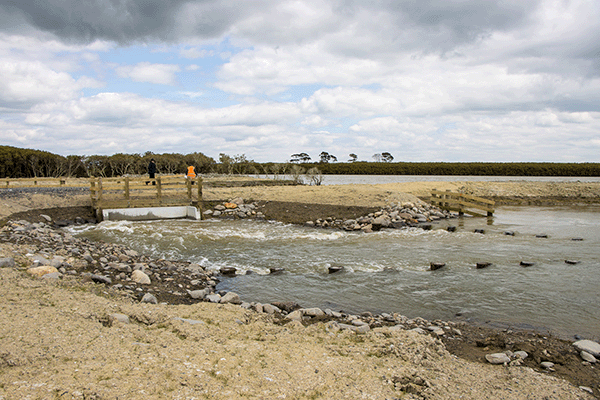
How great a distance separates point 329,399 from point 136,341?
288 cm

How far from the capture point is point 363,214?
858 inches

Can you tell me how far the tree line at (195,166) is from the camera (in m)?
44.6

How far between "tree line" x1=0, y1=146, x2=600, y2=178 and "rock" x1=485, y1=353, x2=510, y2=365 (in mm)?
34835

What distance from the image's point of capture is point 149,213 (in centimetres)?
2120

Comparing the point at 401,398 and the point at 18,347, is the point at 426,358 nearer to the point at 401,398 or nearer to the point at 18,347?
the point at 401,398

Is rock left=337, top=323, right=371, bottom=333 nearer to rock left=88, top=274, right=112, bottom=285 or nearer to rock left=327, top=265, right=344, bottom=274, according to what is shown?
rock left=327, top=265, right=344, bottom=274

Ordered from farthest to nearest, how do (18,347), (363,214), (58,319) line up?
(363,214), (58,319), (18,347)

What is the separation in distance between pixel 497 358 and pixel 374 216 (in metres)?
16.0

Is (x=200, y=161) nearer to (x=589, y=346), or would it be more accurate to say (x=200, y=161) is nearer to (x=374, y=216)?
(x=374, y=216)

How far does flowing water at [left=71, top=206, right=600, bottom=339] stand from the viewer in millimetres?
8312

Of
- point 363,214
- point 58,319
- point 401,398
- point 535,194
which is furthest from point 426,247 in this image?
point 535,194

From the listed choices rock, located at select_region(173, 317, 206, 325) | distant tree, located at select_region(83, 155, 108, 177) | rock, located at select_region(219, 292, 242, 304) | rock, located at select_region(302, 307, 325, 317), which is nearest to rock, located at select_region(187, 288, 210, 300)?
rock, located at select_region(219, 292, 242, 304)

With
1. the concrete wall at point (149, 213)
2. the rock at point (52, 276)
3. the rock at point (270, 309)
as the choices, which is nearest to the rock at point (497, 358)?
the rock at point (270, 309)

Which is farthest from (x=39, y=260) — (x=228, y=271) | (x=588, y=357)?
(x=588, y=357)
